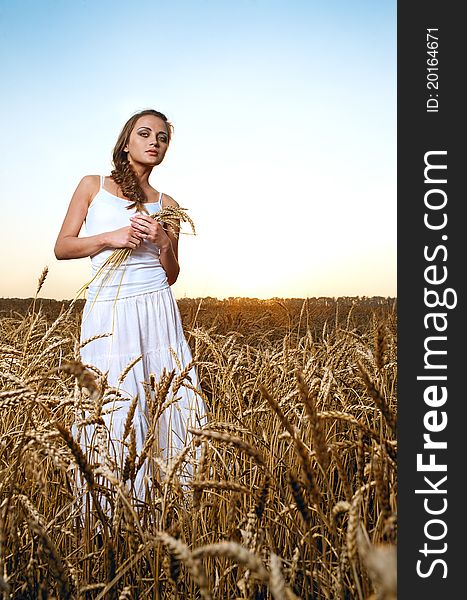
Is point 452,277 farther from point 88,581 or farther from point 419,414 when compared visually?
point 88,581

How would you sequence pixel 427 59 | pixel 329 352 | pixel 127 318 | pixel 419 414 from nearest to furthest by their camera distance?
pixel 419 414 < pixel 427 59 < pixel 329 352 < pixel 127 318

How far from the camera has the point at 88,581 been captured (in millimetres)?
1165

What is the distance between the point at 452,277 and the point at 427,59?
0.37 meters

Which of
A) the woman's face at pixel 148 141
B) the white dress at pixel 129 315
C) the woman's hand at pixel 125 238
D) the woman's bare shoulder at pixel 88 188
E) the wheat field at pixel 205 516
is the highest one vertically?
the woman's face at pixel 148 141

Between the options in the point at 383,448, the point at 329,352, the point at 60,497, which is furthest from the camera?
the point at 329,352

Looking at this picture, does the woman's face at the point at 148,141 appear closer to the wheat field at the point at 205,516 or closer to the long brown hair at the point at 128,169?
the long brown hair at the point at 128,169

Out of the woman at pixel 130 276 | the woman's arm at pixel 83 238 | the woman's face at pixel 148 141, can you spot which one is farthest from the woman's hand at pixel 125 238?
the woman's face at pixel 148 141

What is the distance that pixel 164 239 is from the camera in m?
2.49

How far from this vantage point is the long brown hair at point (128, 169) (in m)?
2.64

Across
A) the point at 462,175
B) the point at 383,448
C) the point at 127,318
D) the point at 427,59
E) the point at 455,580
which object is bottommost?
the point at 455,580

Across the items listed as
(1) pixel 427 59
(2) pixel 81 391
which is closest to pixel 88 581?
(2) pixel 81 391

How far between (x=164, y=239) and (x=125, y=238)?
0.57ft

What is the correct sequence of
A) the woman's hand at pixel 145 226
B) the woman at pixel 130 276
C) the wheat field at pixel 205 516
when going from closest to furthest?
the wheat field at pixel 205 516 → the woman's hand at pixel 145 226 → the woman at pixel 130 276

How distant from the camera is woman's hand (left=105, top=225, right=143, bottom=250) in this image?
2352 millimetres
